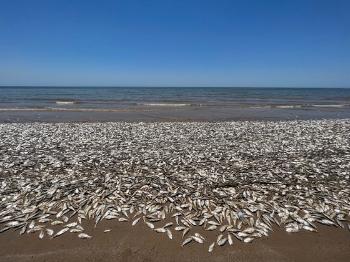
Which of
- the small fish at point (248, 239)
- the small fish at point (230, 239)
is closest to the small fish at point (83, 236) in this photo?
the small fish at point (230, 239)

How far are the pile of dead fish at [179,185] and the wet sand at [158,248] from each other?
0.61ft

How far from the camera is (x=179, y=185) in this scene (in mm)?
6910

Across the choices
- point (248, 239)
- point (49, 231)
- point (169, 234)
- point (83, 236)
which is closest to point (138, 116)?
point (49, 231)

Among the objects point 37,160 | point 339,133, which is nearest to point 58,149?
point 37,160

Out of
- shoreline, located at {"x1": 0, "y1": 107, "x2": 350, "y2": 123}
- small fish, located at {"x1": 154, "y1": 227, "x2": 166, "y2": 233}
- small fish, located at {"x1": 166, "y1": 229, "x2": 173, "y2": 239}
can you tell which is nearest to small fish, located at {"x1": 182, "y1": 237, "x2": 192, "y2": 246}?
small fish, located at {"x1": 166, "y1": 229, "x2": 173, "y2": 239}

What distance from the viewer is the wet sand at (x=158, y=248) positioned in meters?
4.38

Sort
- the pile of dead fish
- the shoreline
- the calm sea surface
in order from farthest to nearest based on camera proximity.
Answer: the calm sea surface
the shoreline
the pile of dead fish

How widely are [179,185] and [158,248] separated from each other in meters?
2.46

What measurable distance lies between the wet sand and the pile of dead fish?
19 centimetres

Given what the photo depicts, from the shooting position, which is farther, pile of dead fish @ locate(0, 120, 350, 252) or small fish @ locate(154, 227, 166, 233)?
pile of dead fish @ locate(0, 120, 350, 252)

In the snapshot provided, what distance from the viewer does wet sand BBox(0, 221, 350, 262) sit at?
4.38 meters

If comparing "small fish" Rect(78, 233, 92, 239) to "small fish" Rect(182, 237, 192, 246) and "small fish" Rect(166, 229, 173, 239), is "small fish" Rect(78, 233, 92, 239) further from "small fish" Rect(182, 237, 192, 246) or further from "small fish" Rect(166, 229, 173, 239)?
"small fish" Rect(182, 237, 192, 246)

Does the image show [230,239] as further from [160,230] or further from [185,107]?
[185,107]

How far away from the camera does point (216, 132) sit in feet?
47.2
